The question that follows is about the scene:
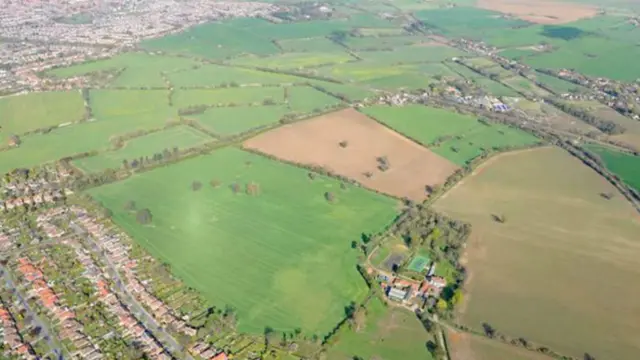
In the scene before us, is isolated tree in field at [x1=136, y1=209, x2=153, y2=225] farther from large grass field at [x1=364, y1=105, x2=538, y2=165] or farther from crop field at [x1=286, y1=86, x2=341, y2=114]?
large grass field at [x1=364, y1=105, x2=538, y2=165]

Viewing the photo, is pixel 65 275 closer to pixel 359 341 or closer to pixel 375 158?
pixel 359 341

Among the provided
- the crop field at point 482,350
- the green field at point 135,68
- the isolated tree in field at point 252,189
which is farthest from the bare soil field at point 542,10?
the crop field at point 482,350

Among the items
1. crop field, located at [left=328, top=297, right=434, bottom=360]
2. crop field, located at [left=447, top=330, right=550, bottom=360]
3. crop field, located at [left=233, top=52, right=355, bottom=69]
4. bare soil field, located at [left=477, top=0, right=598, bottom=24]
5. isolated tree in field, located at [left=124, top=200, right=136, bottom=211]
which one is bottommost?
isolated tree in field, located at [left=124, top=200, right=136, bottom=211]

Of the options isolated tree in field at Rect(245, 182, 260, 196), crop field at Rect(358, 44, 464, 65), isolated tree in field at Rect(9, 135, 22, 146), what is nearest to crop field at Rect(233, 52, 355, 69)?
crop field at Rect(358, 44, 464, 65)

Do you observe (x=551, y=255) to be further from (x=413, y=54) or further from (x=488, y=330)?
(x=413, y=54)

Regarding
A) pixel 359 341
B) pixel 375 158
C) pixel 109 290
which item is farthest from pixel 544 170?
pixel 109 290

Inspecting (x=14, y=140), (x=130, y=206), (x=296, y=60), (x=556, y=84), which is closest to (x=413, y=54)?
(x=296, y=60)

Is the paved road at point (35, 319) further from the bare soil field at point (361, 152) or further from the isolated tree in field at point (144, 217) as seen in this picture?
the bare soil field at point (361, 152)
